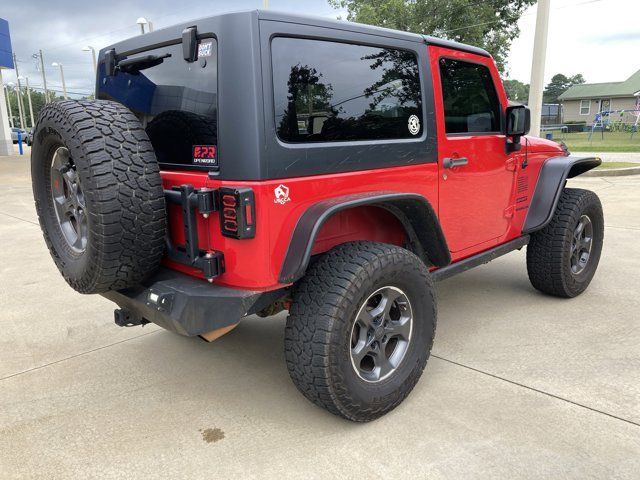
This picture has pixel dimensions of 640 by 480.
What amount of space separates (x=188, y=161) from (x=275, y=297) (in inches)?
30.8

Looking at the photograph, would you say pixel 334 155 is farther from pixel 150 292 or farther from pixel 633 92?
pixel 633 92

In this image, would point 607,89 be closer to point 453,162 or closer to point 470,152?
point 470,152

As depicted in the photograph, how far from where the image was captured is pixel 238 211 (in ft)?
6.85

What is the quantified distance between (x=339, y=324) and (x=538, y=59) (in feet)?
37.8

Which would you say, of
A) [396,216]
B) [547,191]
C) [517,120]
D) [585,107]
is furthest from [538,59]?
[585,107]

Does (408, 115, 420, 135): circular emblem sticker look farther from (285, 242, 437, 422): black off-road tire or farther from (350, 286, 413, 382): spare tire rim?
(350, 286, 413, 382): spare tire rim

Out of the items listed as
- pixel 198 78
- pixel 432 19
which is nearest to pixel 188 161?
pixel 198 78

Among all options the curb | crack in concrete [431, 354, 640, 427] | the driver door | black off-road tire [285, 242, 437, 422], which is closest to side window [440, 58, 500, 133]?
the driver door

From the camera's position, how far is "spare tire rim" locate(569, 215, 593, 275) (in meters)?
4.13

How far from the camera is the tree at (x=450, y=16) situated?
68.4 ft

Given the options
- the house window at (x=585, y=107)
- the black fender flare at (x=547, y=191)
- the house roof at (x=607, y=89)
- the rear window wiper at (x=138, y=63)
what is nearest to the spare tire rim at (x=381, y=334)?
the rear window wiper at (x=138, y=63)

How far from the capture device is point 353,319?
7.76ft

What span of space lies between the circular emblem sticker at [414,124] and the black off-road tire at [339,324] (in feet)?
2.52

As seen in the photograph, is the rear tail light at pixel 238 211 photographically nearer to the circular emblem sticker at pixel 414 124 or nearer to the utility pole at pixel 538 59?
the circular emblem sticker at pixel 414 124
